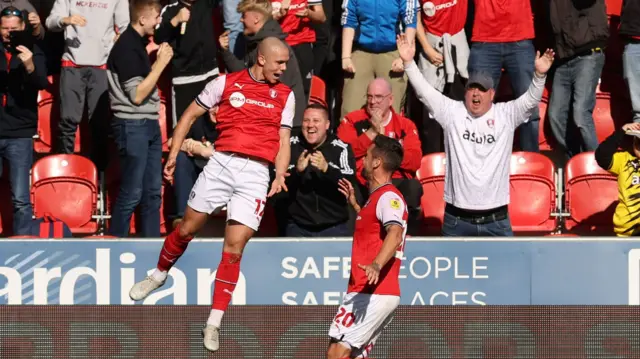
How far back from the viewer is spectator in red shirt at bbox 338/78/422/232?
1058cm

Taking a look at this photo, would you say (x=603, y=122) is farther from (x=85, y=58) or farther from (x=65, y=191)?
(x=65, y=191)

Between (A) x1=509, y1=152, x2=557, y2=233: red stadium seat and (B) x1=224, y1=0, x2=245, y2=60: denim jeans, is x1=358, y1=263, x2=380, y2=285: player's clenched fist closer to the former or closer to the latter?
(A) x1=509, y1=152, x2=557, y2=233: red stadium seat

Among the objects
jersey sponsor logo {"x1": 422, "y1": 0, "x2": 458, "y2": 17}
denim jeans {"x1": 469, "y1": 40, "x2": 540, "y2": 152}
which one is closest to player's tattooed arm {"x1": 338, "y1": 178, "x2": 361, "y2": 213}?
denim jeans {"x1": 469, "y1": 40, "x2": 540, "y2": 152}

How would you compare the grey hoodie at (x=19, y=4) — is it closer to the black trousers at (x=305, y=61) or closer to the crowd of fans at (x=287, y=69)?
the crowd of fans at (x=287, y=69)

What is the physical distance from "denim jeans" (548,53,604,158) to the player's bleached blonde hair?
9.78 ft

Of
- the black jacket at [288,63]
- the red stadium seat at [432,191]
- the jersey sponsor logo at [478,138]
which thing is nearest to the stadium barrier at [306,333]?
the jersey sponsor logo at [478,138]

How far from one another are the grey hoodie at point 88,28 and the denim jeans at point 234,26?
103cm

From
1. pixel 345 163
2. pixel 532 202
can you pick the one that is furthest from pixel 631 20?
pixel 345 163

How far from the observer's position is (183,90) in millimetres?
11492

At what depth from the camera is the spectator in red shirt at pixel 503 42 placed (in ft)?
37.9

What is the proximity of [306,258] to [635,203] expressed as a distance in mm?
2877

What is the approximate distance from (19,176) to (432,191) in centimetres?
389

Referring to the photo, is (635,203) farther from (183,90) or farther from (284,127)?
(183,90)

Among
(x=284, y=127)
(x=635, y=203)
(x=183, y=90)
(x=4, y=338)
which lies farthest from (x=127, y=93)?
(x=635, y=203)
